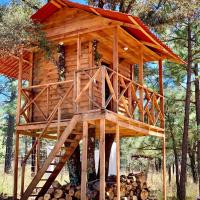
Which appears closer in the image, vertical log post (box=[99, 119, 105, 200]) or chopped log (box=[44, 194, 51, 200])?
vertical log post (box=[99, 119, 105, 200])

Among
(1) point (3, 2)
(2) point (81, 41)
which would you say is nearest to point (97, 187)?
(2) point (81, 41)

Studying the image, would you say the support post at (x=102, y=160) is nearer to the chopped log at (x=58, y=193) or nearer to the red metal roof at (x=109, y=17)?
the chopped log at (x=58, y=193)

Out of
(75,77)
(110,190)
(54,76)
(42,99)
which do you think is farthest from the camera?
(42,99)

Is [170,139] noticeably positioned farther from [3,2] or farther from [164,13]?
[3,2]

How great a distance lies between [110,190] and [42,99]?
12.3ft

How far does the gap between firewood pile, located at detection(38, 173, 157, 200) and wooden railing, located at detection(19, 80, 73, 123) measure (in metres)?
2.29

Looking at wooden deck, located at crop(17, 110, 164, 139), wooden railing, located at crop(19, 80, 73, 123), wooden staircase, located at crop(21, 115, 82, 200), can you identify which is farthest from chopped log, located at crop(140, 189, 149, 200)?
wooden railing, located at crop(19, 80, 73, 123)

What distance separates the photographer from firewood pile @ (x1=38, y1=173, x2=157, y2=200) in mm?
10859

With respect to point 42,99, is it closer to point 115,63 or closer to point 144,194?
point 115,63

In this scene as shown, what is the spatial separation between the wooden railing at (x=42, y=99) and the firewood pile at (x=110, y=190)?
7.52 ft

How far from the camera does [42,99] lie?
12.8m

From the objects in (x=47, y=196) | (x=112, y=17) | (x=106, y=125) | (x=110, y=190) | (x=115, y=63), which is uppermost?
(x=112, y=17)

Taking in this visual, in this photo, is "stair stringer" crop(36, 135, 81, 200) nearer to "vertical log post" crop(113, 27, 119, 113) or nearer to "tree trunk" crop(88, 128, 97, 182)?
"tree trunk" crop(88, 128, 97, 182)

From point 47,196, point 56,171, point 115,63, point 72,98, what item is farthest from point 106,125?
point 47,196
